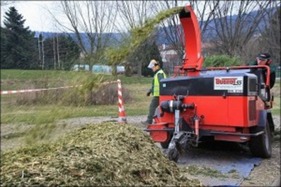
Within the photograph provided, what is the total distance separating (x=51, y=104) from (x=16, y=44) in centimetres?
559

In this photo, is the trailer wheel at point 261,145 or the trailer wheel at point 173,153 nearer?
the trailer wheel at point 173,153

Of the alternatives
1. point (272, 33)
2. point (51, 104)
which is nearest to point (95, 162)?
point (51, 104)

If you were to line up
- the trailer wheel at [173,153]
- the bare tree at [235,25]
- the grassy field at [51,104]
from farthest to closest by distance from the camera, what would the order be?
the bare tree at [235,25], the trailer wheel at [173,153], the grassy field at [51,104]

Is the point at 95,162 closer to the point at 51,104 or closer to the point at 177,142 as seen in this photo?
the point at 51,104

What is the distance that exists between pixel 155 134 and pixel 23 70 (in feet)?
10.5

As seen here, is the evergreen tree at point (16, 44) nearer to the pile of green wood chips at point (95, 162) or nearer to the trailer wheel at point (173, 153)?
the trailer wheel at point (173, 153)

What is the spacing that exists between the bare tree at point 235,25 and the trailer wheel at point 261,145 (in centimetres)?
975

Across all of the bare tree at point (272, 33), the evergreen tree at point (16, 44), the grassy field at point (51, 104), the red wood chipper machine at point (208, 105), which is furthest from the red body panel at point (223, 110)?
the bare tree at point (272, 33)

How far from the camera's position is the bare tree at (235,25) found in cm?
1762

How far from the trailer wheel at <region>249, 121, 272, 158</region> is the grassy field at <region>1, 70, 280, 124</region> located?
102 inches

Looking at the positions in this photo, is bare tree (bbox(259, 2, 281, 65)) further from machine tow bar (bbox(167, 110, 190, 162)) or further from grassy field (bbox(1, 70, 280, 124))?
machine tow bar (bbox(167, 110, 190, 162))

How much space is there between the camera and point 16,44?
38.9ft

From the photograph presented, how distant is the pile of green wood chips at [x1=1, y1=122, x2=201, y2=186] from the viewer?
3.97 m

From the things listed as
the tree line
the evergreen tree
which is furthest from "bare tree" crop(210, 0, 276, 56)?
the evergreen tree
